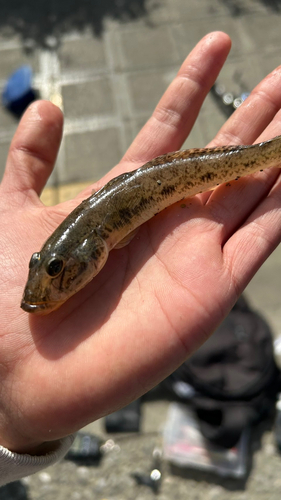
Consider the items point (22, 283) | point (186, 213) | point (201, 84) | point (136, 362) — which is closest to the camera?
point (136, 362)

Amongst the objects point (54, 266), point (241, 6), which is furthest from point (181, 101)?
point (241, 6)

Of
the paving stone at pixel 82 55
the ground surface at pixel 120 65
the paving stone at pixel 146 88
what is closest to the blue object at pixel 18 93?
the ground surface at pixel 120 65

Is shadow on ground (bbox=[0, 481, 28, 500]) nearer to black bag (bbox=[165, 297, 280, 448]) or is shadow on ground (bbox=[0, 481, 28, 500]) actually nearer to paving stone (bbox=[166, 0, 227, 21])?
black bag (bbox=[165, 297, 280, 448])

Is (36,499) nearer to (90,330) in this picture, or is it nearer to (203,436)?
(203,436)

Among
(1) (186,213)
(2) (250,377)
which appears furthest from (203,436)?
(1) (186,213)

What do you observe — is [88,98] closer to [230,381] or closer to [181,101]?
[181,101]

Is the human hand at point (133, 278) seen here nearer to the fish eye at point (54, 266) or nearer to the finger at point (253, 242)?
the finger at point (253, 242)
